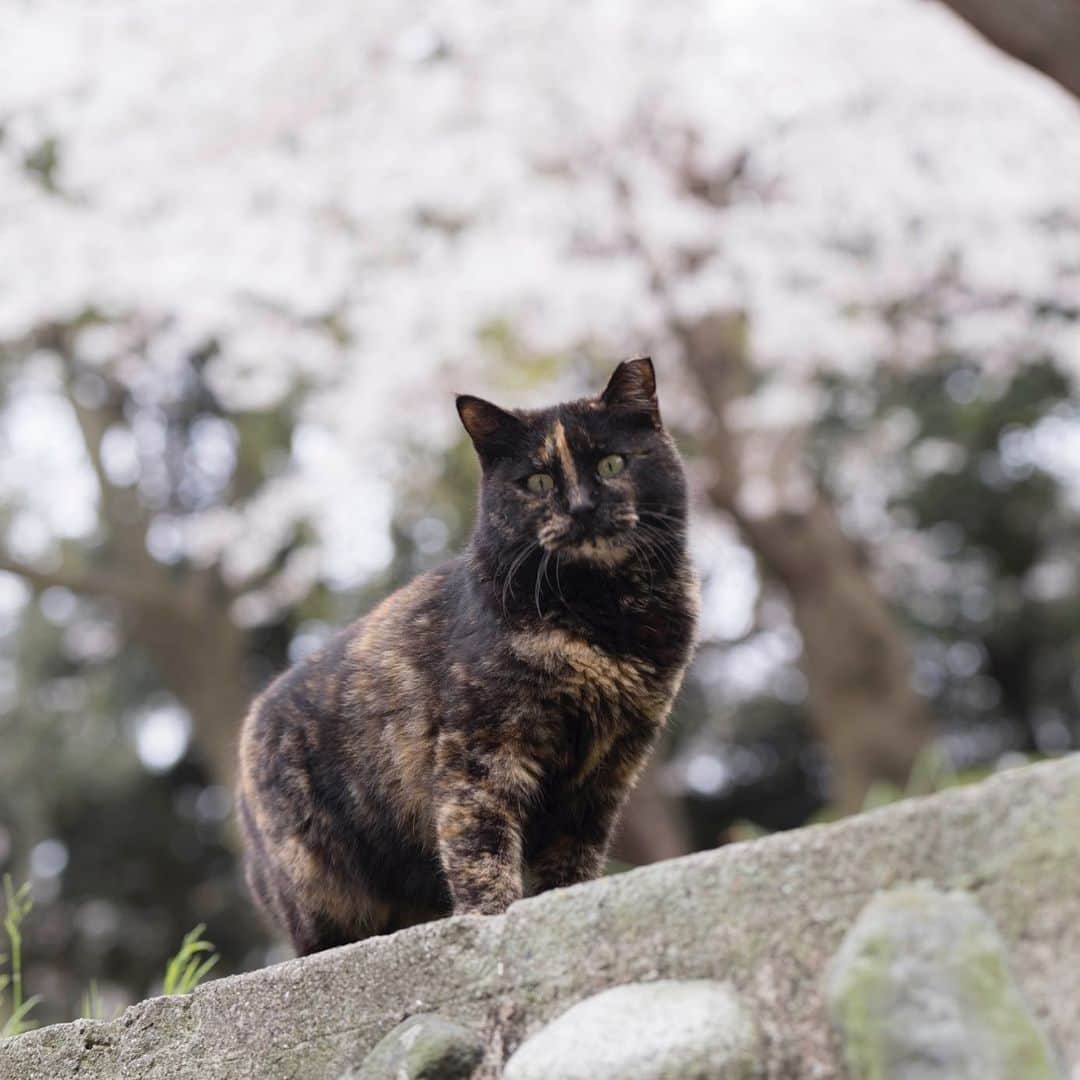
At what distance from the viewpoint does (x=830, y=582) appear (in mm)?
7922

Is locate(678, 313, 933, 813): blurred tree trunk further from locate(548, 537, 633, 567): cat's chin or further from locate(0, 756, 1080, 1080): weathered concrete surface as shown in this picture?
locate(0, 756, 1080, 1080): weathered concrete surface

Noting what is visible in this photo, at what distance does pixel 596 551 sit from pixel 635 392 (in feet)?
1.29

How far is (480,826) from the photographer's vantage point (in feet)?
7.71

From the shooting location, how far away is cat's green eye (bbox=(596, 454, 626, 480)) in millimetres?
2617

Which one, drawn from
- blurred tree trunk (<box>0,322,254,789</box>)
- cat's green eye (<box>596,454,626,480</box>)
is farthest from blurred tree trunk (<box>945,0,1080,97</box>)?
blurred tree trunk (<box>0,322,254,789</box>)

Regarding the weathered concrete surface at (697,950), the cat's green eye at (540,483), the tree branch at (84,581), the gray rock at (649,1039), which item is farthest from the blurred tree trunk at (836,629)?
the gray rock at (649,1039)

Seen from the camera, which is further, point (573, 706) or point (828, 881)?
point (573, 706)

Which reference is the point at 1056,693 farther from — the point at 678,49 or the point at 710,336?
the point at 678,49

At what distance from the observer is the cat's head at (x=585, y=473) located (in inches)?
99.0

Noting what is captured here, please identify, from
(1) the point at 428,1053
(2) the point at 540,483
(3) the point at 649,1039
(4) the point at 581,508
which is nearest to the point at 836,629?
(2) the point at 540,483

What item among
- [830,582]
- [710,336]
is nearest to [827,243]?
[710,336]

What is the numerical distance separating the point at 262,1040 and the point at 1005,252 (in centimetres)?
743

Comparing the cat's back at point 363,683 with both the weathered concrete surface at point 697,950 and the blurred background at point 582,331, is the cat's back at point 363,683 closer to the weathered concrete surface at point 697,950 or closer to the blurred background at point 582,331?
the weathered concrete surface at point 697,950

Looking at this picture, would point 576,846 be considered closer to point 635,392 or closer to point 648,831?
point 635,392
